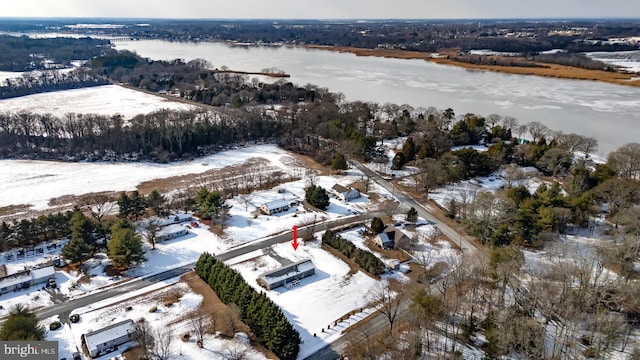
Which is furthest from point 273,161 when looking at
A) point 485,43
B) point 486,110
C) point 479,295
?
point 485,43

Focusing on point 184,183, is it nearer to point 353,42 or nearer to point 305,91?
point 305,91

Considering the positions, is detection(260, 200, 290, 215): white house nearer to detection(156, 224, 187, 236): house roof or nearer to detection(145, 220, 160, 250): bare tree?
detection(156, 224, 187, 236): house roof

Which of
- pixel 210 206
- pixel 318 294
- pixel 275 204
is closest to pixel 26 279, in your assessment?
pixel 210 206

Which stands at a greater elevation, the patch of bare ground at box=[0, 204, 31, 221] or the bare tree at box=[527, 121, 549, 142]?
the bare tree at box=[527, 121, 549, 142]

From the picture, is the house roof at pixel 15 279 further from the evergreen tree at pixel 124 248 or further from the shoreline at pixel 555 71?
the shoreline at pixel 555 71

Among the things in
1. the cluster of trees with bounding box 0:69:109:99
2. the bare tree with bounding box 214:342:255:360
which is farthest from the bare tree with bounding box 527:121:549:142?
the cluster of trees with bounding box 0:69:109:99

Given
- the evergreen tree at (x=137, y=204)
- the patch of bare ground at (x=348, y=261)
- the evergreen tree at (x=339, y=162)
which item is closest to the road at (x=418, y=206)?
the evergreen tree at (x=339, y=162)

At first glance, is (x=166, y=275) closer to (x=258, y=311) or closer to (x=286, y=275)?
(x=286, y=275)
